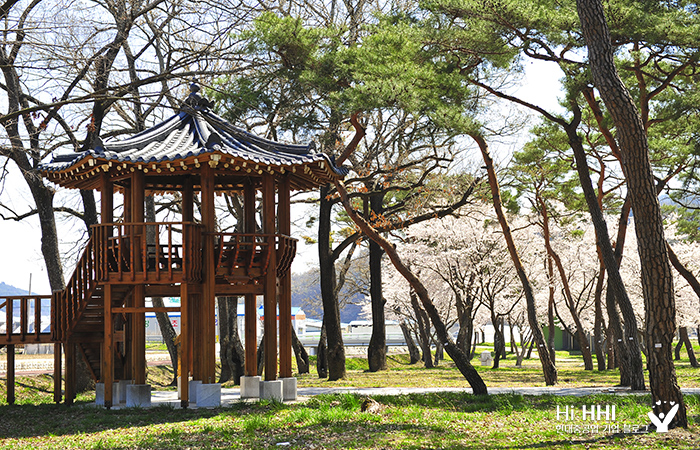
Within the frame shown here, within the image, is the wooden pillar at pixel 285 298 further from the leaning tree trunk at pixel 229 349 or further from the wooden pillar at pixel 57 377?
the leaning tree trunk at pixel 229 349

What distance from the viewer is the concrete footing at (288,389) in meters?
10.9

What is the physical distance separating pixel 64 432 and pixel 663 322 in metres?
7.21

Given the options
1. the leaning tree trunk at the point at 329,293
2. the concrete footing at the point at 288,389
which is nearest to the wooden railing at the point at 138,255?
the concrete footing at the point at 288,389

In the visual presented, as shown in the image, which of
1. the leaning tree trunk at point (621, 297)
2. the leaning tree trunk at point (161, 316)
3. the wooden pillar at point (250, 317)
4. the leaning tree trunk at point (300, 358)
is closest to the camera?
the wooden pillar at point (250, 317)

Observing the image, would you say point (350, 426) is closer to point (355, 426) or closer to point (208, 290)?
point (355, 426)

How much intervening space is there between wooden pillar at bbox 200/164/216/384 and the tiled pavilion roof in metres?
0.38

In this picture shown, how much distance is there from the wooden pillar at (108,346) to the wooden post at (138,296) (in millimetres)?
518

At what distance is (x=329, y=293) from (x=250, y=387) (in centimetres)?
719

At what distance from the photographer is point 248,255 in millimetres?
10922

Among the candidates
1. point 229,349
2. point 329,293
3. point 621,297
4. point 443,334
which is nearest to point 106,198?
point 443,334

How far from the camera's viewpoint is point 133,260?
9.88 meters

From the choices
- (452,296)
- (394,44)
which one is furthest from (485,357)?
(394,44)

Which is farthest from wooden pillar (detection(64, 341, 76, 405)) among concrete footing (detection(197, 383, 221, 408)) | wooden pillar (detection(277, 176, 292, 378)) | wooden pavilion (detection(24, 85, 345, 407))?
wooden pillar (detection(277, 176, 292, 378))

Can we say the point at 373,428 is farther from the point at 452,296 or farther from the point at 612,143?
the point at 452,296
